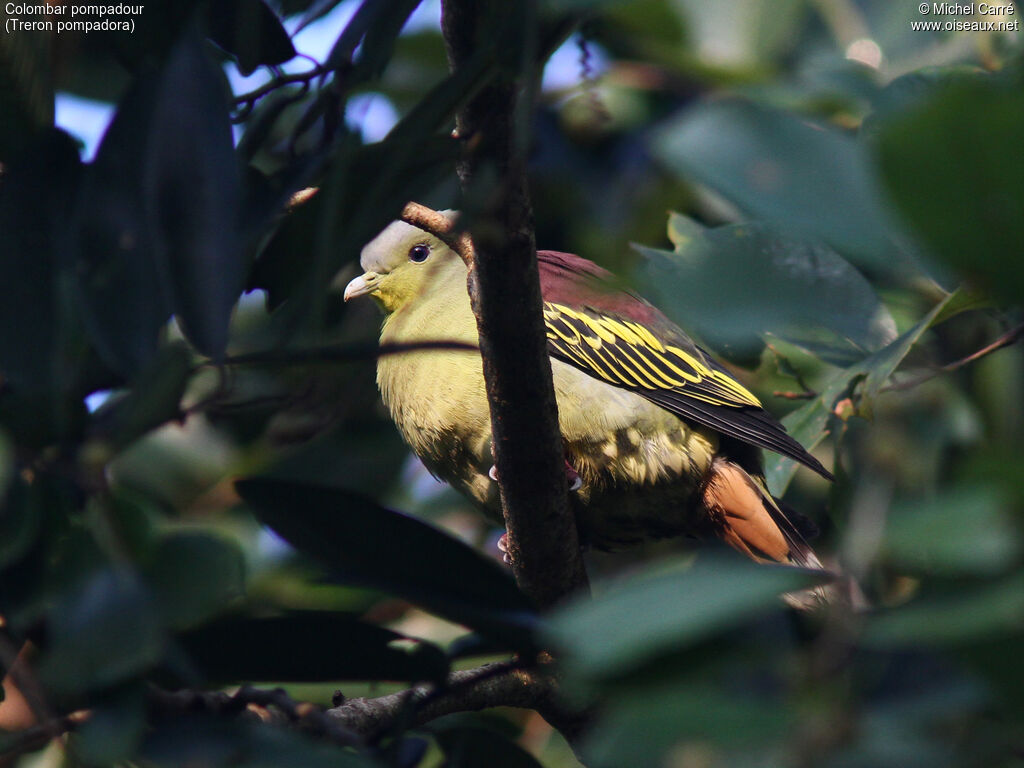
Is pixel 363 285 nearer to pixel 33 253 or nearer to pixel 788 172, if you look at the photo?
pixel 33 253


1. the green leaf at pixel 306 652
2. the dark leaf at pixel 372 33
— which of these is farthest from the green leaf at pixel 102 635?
the dark leaf at pixel 372 33

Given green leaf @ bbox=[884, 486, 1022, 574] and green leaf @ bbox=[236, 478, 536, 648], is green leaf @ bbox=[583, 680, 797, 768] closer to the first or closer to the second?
green leaf @ bbox=[884, 486, 1022, 574]

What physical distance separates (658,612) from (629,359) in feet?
8.23

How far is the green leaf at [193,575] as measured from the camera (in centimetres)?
102

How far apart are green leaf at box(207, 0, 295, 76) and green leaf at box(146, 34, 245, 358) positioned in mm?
358

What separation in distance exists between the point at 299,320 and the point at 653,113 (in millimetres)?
3246

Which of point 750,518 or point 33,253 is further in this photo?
point 750,518

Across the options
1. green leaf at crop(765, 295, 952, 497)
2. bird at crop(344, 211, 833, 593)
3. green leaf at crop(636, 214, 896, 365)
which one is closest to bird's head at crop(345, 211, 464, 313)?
bird at crop(344, 211, 833, 593)

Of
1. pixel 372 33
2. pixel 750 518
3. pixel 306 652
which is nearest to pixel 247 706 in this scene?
pixel 306 652

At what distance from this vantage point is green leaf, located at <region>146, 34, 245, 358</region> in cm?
103

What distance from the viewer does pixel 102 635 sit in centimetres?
94

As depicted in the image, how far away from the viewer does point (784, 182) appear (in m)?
0.74

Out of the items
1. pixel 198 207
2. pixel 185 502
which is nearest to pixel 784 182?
pixel 198 207

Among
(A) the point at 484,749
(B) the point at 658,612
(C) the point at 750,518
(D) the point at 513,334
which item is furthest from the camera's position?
(C) the point at 750,518
